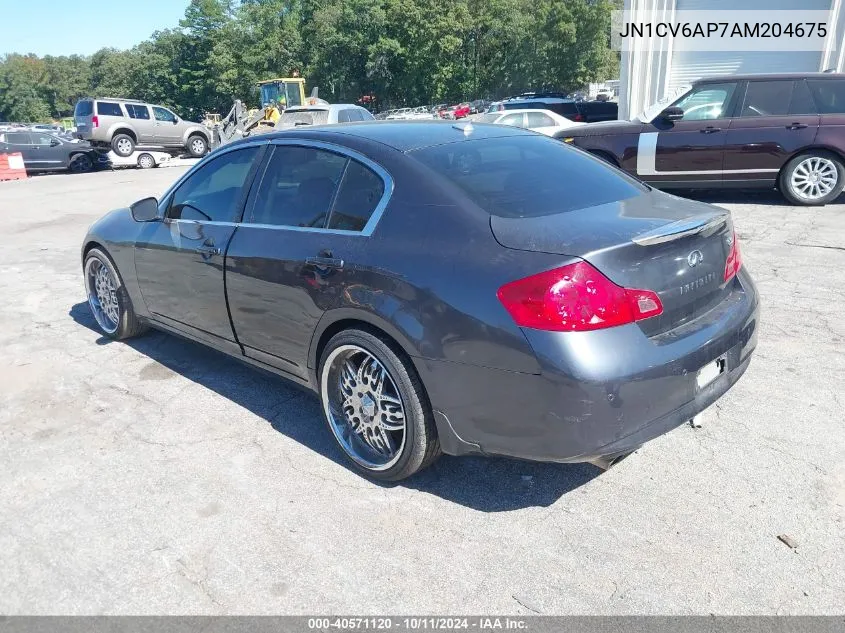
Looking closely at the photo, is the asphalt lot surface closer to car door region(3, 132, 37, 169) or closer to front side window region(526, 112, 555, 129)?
front side window region(526, 112, 555, 129)

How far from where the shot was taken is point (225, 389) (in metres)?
4.30

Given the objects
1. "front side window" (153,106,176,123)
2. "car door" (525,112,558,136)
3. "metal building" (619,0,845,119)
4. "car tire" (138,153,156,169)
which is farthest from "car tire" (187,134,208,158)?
"metal building" (619,0,845,119)

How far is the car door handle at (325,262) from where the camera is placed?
309cm

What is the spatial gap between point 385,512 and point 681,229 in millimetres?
1763

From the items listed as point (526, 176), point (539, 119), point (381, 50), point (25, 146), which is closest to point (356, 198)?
point (526, 176)

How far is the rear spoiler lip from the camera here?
2639 mm

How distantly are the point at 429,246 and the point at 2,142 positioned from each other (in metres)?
23.1

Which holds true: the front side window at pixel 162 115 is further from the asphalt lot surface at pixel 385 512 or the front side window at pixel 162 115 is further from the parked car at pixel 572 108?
the asphalt lot surface at pixel 385 512

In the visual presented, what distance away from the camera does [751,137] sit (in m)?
8.76

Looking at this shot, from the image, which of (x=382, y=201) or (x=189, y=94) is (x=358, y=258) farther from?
(x=189, y=94)

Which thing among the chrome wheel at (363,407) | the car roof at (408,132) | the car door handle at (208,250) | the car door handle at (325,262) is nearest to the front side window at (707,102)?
the car roof at (408,132)

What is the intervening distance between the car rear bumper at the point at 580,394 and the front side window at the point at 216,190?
180cm

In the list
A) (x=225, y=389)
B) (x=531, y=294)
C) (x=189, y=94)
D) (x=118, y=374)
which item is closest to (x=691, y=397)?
(x=531, y=294)

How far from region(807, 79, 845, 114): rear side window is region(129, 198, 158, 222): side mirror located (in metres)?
8.35
